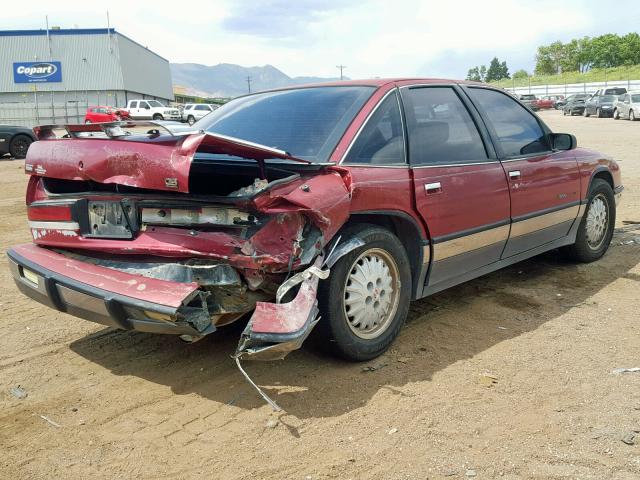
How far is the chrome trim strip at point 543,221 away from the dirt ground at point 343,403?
604mm

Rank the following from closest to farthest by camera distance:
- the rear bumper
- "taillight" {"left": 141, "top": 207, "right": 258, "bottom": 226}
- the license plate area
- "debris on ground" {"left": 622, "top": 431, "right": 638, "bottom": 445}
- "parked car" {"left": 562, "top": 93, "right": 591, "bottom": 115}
A: 1. "debris on ground" {"left": 622, "top": 431, "right": 638, "bottom": 445}
2. the rear bumper
3. "taillight" {"left": 141, "top": 207, "right": 258, "bottom": 226}
4. the license plate area
5. "parked car" {"left": 562, "top": 93, "right": 591, "bottom": 115}

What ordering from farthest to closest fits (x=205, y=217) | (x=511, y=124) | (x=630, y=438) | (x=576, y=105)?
(x=576, y=105)
(x=511, y=124)
(x=205, y=217)
(x=630, y=438)

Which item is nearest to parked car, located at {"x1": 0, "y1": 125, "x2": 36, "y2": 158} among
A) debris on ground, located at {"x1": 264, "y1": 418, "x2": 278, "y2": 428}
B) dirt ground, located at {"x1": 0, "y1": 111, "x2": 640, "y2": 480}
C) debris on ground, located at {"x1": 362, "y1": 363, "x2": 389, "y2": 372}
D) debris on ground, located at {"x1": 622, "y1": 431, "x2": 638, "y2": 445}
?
dirt ground, located at {"x1": 0, "y1": 111, "x2": 640, "y2": 480}

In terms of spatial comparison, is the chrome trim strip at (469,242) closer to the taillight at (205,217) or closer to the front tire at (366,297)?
the front tire at (366,297)

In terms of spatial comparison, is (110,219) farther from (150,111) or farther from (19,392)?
(150,111)

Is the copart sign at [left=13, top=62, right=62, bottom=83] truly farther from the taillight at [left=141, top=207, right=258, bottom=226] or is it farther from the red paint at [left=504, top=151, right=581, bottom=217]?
the taillight at [left=141, top=207, right=258, bottom=226]

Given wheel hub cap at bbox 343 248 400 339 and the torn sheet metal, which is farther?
wheel hub cap at bbox 343 248 400 339

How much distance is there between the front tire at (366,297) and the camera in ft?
10.7

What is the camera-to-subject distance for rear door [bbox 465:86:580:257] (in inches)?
178

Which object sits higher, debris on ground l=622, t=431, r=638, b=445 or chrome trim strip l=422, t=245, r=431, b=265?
chrome trim strip l=422, t=245, r=431, b=265

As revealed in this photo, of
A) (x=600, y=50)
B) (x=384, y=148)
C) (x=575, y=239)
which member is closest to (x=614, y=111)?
(x=575, y=239)

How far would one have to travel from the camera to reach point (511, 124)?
4.78 metres

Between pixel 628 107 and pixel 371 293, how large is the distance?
33142 millimetres

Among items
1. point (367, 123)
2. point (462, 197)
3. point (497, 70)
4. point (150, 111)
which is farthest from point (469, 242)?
A: point (497, 70)
